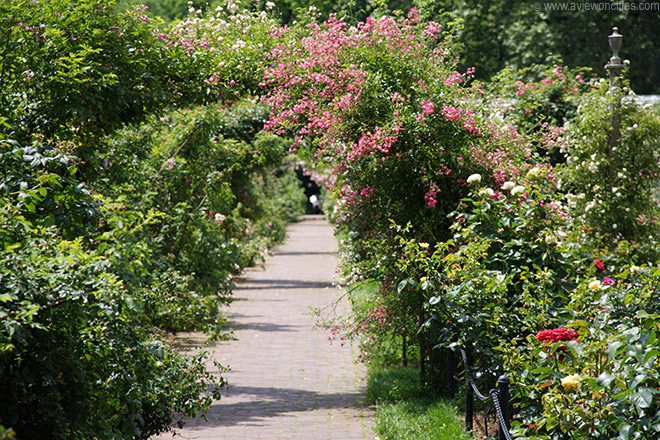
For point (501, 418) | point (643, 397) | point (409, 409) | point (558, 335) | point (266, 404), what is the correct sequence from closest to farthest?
point (643, 397)
point (501, 418)
point (558, 335)
point (409, 409)
point (266, 404)

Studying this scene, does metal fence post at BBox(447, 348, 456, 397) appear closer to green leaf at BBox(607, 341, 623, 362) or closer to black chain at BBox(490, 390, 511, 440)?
black chain at BBox(490, 390, 511, 440)

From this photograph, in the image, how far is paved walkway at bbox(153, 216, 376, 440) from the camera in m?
7.14

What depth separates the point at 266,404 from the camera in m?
8.12

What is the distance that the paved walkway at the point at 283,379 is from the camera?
714 cm

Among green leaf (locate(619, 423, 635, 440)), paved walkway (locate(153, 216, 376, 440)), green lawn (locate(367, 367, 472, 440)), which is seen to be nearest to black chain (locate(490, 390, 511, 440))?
green leaf (locate(619, 423, 635, 440))

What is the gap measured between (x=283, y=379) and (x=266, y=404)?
115 cm

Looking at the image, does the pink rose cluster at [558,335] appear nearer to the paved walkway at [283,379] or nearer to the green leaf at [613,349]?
the green leaf at [613,349]

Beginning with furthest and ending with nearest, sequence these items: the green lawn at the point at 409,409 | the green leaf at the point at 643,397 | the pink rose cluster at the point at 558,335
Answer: the green lawn at the point at 409,409, the pink rose cluster at the point at 558,335, the green leaf at the point at 643,397

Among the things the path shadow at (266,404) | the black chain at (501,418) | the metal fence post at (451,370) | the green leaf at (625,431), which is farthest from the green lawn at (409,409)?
the green leaf at (625,431)

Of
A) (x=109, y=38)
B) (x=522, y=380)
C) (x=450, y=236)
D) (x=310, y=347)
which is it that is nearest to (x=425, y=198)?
(x=450, y=236)

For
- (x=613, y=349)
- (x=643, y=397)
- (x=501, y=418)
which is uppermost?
(x=613, y=349)

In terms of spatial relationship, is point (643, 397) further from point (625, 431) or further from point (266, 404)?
point (266, 404)

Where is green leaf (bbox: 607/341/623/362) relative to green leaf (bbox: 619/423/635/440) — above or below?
above

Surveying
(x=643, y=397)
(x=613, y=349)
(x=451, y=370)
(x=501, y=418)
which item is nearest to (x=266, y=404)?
(x=451, y=370)
